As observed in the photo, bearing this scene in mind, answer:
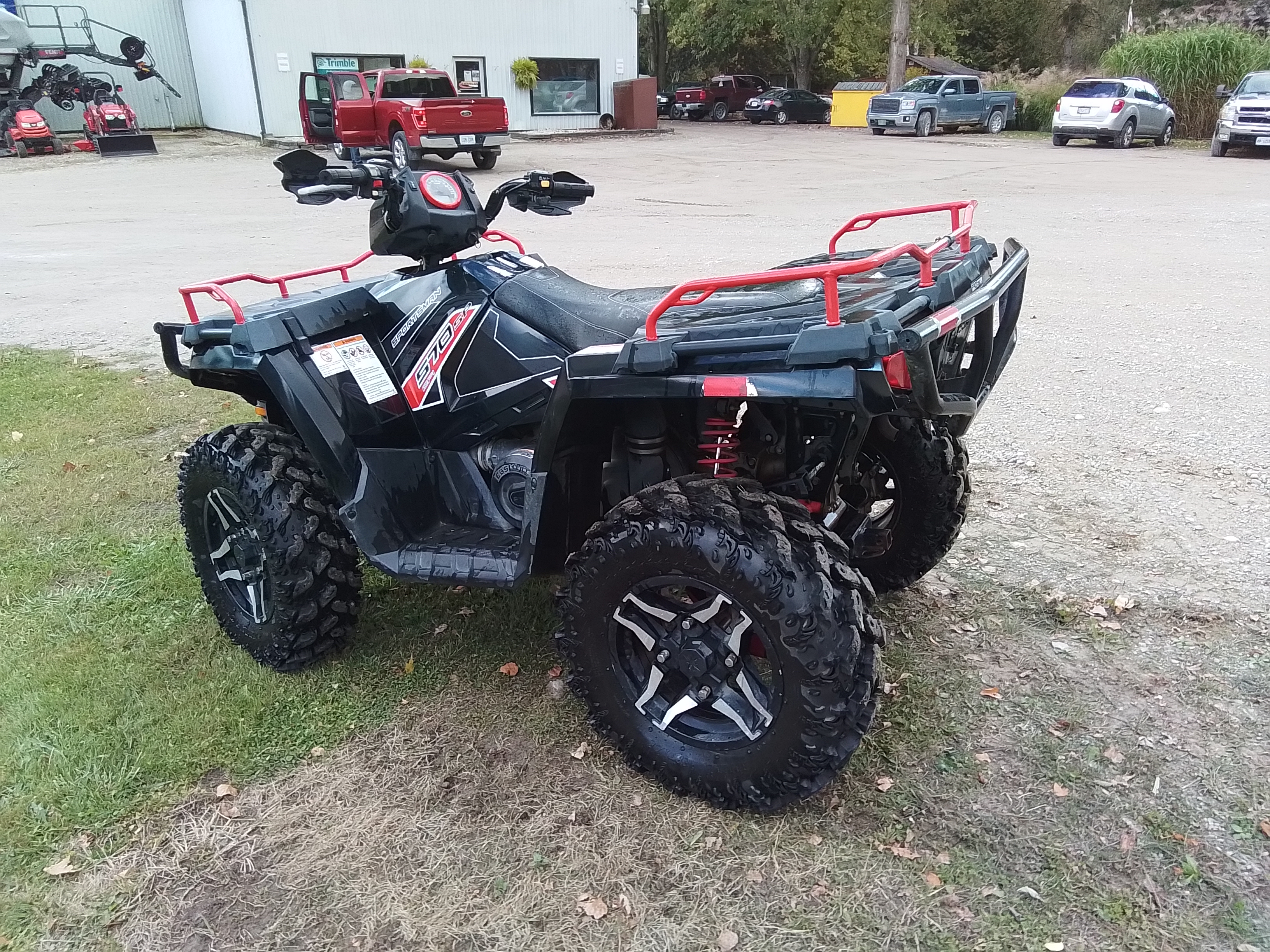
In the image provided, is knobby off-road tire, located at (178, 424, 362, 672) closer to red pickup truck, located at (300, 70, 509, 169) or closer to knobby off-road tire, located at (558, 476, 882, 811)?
knobby off-road tire, located at (558, 476, 882, 811)

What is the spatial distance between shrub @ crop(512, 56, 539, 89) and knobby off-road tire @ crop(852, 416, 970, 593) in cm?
2727

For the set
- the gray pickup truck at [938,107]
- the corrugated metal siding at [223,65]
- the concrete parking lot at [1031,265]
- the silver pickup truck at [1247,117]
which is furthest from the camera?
the gray pickup truck at [938,107]

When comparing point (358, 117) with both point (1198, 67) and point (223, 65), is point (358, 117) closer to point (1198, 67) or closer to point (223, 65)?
point (223, 65)

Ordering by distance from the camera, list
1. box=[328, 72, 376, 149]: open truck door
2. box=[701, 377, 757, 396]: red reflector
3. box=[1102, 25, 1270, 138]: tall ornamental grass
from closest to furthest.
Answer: box=[701, 377, 757, 396]: red reflector, box=[328, 72, 376, 149]: open truck door, box=[1102, 25, 1270, 138]: tall ornamental grass

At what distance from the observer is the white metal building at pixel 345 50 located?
25.0 meters

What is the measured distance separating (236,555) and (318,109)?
2138cm

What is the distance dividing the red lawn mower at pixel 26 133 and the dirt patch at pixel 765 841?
2504 centimetres

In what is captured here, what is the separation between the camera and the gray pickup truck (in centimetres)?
2770

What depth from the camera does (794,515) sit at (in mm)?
2479

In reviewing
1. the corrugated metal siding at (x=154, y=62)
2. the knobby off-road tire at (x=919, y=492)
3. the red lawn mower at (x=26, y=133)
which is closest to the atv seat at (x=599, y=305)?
the knobby off-road tire at (x=919, y=492)

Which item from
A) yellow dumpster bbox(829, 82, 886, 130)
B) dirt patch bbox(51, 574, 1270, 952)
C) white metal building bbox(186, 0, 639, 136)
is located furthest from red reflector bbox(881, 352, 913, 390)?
yellow dumpster bbox(829, 82, 886, 130)

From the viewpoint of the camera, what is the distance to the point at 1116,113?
22562 millimetres

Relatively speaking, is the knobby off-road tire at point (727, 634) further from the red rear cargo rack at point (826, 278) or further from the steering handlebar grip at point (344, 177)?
the steering handlebar grip at point (344, 177)

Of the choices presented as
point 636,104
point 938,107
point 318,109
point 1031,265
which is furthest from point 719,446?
point 636,104
